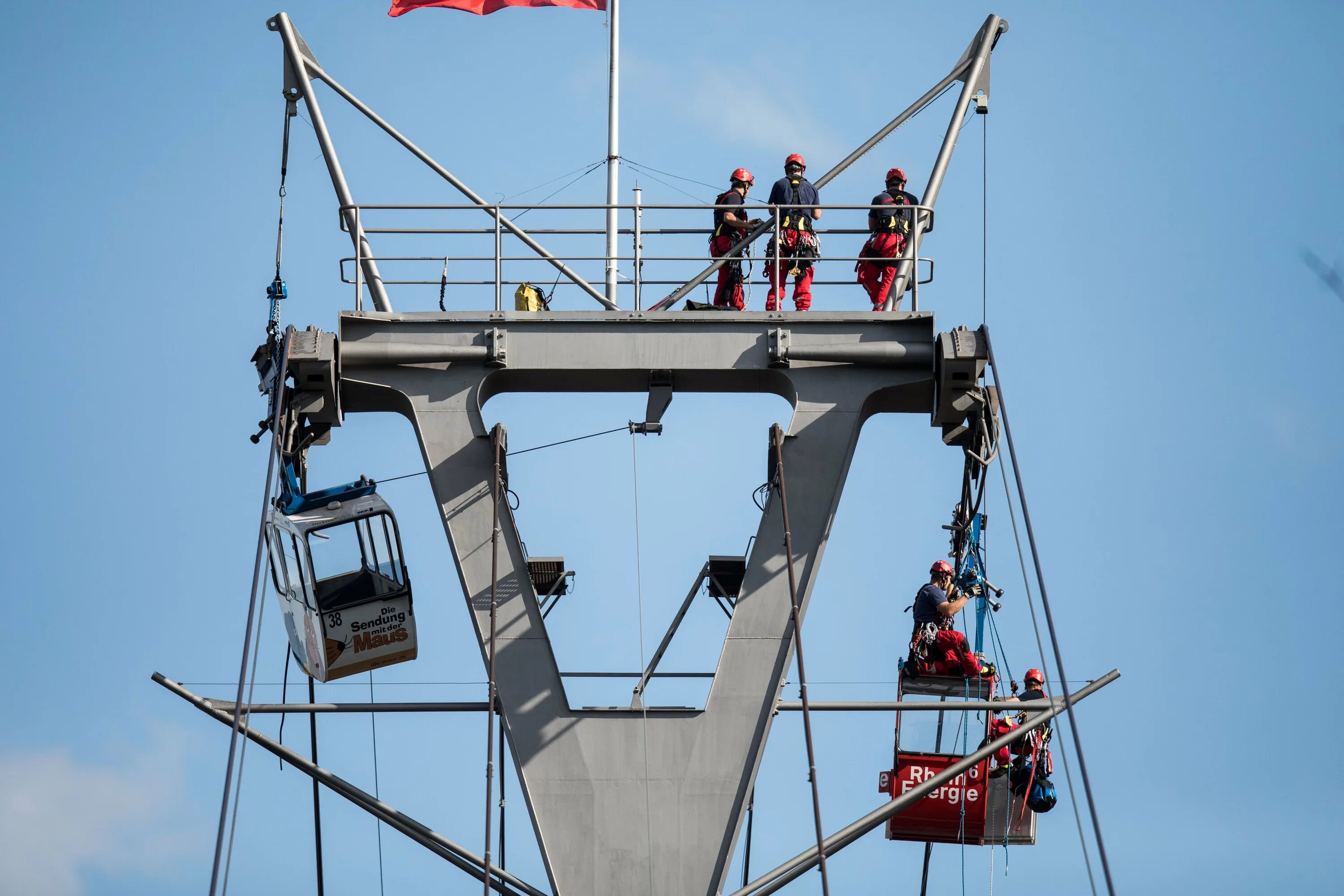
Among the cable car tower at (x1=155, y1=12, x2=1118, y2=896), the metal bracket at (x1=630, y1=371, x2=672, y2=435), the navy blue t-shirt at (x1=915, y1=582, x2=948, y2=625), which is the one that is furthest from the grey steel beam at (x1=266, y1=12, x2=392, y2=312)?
the navy blue t-shirt at (x1=915, y1=582, x2=948, y2=625)

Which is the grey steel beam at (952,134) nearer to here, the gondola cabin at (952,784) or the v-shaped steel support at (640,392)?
the v-shaped steel support at (640,392)

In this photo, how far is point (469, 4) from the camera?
27.7m

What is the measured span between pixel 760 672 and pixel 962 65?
8082 mm

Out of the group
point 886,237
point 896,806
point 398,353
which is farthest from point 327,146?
point 896,806

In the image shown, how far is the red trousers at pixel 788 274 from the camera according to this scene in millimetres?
25328

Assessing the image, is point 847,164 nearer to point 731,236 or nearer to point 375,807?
point 731,236

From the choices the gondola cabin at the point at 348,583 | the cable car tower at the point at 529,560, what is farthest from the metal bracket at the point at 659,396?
the gondola cabin at the point at 348,583

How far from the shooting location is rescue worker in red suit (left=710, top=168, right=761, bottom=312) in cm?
2556

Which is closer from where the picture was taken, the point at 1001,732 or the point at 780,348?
the point at 780,348

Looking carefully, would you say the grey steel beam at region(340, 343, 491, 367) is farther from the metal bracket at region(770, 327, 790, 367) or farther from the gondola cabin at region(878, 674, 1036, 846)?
the gondola cabin at region(878, 674, 1036, 846)

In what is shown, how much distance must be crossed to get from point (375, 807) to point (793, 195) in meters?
8.31

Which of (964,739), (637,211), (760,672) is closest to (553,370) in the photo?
(637,211)

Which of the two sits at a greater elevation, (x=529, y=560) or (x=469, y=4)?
(x=469, y=4)

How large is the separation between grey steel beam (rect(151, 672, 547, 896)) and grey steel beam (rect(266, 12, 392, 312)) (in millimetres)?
4999
